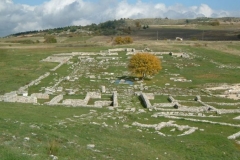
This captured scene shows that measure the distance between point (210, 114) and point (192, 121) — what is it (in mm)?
4871

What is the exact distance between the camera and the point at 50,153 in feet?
39.1

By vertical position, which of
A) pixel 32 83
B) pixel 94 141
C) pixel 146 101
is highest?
pixel 94 141

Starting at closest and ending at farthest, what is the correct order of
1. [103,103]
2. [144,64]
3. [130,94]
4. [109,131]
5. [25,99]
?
[109,131] → [25,99] → [103,103] → [130,94] → [144,64]

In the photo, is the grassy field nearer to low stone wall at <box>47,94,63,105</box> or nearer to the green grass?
the green grass

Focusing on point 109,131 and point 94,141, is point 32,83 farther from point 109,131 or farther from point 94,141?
point 94,141

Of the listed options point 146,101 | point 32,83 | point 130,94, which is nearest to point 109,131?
point 146,101

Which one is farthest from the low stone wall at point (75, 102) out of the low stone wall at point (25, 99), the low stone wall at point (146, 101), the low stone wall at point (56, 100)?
the low stone wall at point (146, 101)

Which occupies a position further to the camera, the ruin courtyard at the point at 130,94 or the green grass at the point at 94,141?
the ruin courtyard at the point at 130,94

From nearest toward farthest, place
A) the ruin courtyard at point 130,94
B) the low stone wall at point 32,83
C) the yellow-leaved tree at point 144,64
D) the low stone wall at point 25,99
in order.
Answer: the ruin courtyard at point 130,94, the low stone wall at point 25,99, the low stone wall at point 32,83, the yellow-leaved tree at point 144,64

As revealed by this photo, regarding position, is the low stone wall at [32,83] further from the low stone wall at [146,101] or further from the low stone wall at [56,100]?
the low stone wall at [146,101]

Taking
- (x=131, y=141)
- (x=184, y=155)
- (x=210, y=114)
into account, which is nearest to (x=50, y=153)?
(x=131, y=141)

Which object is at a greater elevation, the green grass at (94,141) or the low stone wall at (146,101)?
the green grass at (94,141)

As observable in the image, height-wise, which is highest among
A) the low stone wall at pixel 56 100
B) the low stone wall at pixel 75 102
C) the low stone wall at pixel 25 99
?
the low stone wall at pixel 25 99

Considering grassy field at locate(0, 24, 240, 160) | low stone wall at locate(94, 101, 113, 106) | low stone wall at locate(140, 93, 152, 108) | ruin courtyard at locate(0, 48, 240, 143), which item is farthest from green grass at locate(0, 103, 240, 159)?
low stone wall at locate(94, 101, 113, 106)
